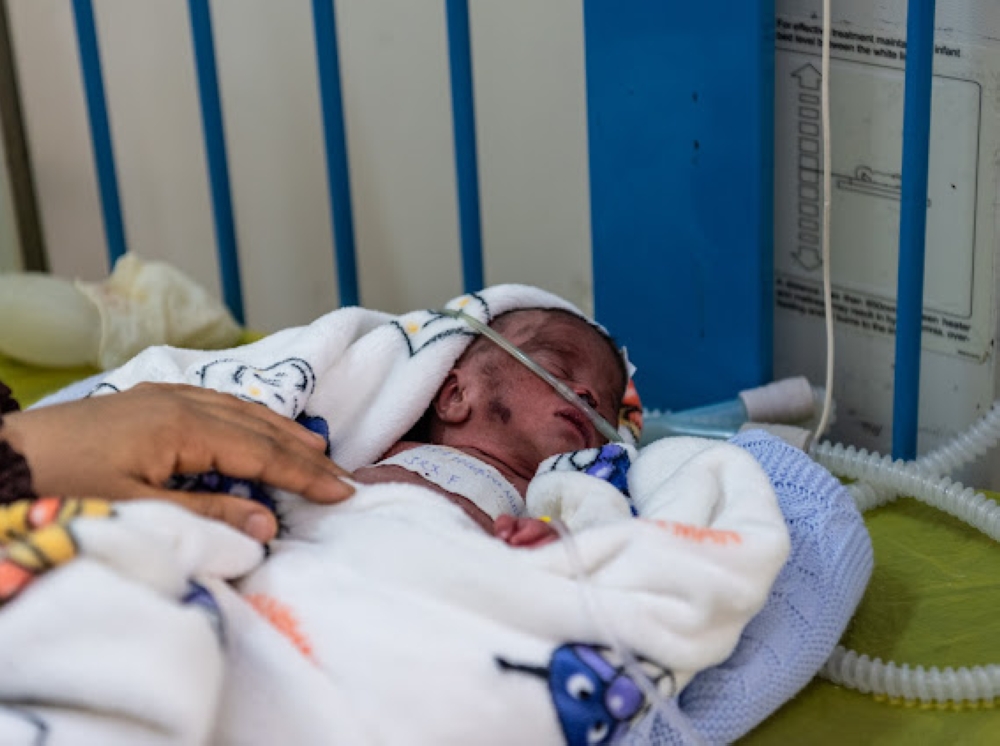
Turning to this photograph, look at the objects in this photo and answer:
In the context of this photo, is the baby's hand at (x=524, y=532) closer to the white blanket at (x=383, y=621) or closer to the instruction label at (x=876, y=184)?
the white blanket at (x=383, y=621)

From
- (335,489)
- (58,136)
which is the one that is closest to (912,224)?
(335,489)

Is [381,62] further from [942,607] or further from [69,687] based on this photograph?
[69,687]

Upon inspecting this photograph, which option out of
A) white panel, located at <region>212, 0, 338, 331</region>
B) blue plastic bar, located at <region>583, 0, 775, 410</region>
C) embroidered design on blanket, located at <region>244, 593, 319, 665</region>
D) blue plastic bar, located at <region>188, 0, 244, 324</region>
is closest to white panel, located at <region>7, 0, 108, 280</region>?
white panel, located at <region>212, 0, 338, 331</region>

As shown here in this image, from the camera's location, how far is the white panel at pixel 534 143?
1.72m

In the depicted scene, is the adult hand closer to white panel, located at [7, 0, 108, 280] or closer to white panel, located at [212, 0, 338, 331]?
white panel, located at [212, 0, 338, 331]

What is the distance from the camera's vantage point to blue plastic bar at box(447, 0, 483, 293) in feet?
5.16

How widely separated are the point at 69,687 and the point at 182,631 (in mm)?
65

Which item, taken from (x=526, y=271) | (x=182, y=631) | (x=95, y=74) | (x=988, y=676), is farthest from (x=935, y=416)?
(x=95, y=74)

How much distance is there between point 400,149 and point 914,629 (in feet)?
3.21

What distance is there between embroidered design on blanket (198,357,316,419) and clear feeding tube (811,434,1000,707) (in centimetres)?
48

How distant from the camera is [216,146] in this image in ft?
5.97

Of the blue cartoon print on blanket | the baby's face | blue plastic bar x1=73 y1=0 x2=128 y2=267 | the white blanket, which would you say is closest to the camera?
the white blanket

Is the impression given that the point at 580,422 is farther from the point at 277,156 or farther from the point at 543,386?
the point at 277,156

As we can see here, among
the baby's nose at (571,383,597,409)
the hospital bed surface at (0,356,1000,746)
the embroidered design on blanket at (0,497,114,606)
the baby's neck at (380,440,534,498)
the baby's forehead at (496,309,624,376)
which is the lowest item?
the hospital bed surface at (0,356,1000,746)
